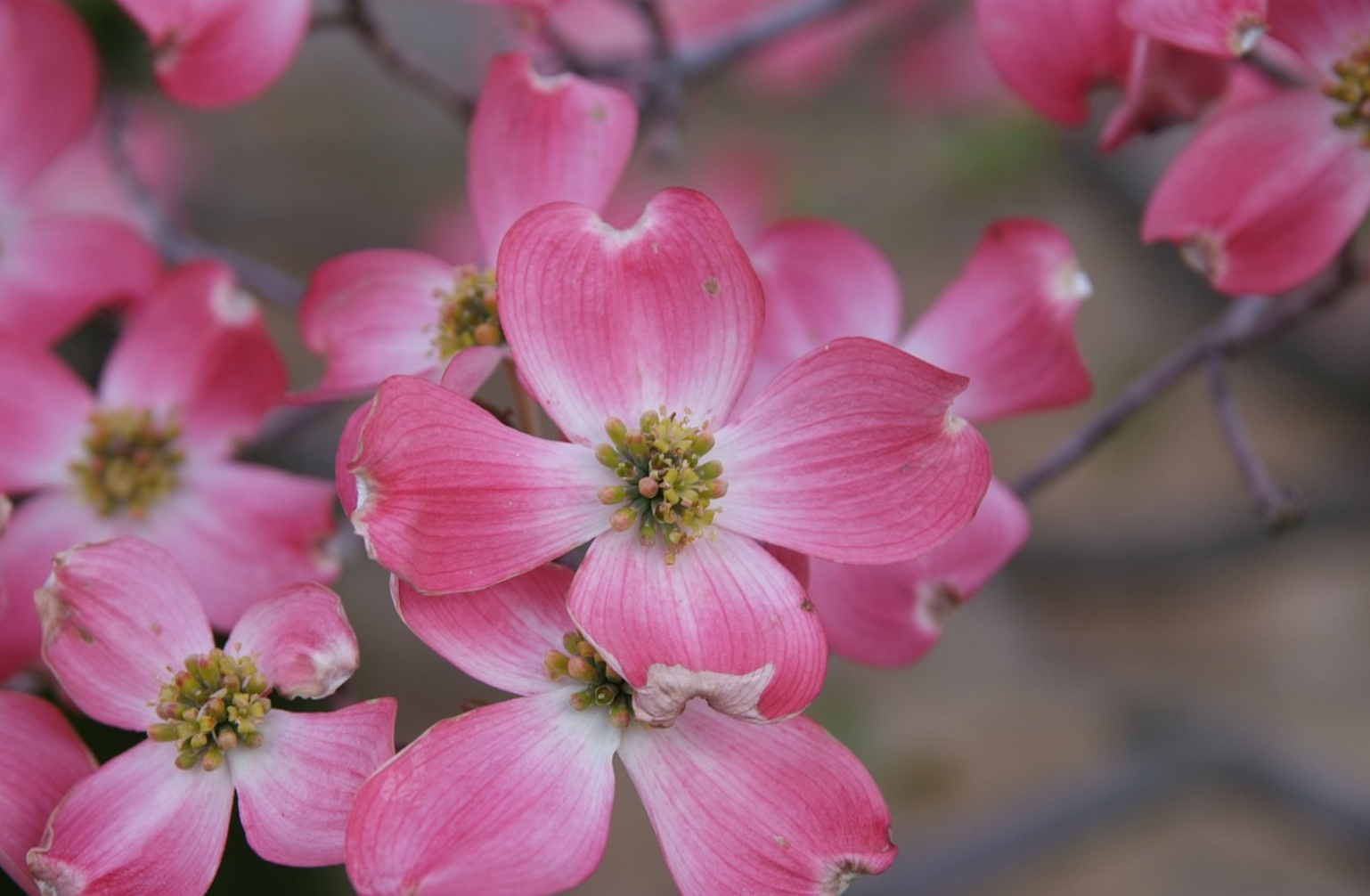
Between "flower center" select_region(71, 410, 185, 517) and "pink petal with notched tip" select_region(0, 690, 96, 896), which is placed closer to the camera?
"pink petal with notched tip" select_region(0, 690, 96, 896)

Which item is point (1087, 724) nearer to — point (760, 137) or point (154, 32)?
point (760, 137)

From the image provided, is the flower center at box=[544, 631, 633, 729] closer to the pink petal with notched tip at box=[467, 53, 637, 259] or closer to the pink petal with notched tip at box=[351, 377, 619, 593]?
the pink petal with notched tip at box=[351, 377, 619, 593]

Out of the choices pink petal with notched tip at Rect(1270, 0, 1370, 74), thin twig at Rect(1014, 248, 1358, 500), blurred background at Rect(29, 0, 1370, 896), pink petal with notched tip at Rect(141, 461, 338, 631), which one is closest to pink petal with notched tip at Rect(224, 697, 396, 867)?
pink petal with notched tip at Rect(141, 461, 338, 631)

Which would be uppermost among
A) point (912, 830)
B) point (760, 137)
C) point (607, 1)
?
point (607, 1)

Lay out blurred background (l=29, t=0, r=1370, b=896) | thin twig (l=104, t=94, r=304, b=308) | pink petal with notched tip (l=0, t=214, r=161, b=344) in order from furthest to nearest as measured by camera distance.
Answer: blurred background (l=29, t=0, r=1370, b=896)
thin twig (l=104, t=94, r=304, b=308)
pink petal with notched tip (l=0, t=214, r=161, b=344)

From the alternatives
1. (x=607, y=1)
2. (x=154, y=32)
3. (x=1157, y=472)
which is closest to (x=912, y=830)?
(x=1157, y=472)

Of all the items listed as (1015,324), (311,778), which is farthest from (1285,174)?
(311,778)

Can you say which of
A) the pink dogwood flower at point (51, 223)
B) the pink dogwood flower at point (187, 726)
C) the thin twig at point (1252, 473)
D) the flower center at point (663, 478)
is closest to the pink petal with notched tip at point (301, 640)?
the pink dogwood flower at point (187, 726)
